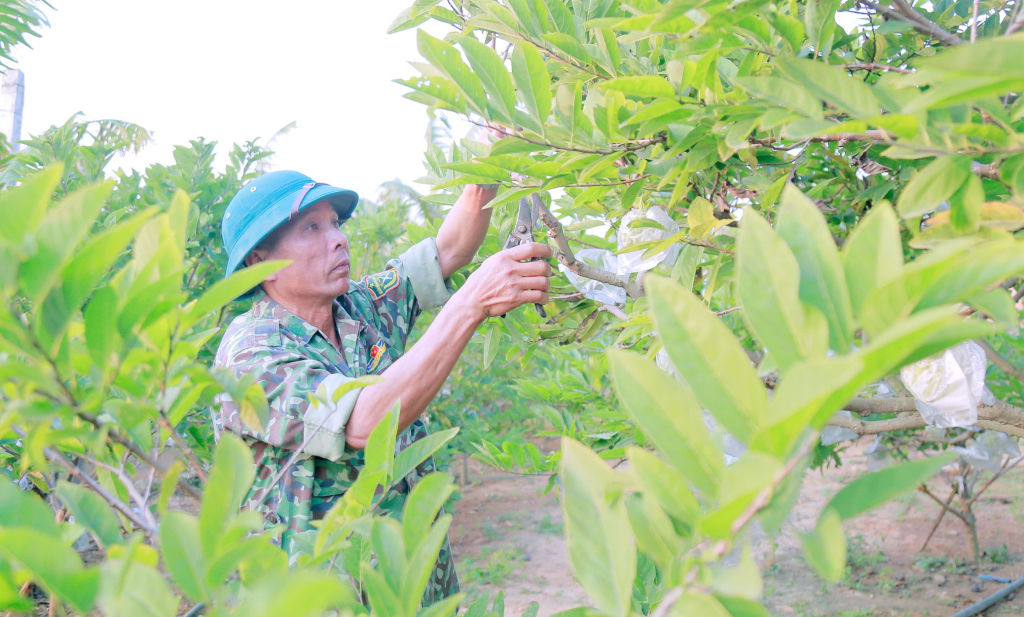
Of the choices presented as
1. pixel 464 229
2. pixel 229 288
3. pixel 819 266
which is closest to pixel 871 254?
pixel 819 266

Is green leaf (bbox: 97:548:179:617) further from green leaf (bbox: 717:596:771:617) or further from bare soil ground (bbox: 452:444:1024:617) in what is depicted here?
bare soil ground (bbox: 452:444:1024:617)

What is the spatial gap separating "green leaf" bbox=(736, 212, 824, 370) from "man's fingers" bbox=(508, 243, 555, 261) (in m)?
1.04

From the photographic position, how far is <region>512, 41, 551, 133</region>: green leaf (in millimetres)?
758

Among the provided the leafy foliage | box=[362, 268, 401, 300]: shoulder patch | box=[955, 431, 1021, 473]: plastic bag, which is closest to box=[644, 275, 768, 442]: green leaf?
Result: the leafy foliage

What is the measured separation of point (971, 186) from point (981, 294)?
22 centimetres

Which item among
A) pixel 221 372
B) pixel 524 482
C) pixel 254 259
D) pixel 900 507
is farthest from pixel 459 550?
pixel 221 372

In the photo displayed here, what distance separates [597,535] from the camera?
40 centimetres

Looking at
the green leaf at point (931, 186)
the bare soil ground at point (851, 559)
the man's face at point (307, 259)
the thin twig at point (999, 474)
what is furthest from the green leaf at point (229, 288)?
the thin twig at point (999, 474)

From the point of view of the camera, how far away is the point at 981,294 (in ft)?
1.48

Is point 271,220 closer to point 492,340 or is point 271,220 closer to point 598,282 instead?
point 492,340

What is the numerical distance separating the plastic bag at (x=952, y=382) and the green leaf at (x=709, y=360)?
0.77 m

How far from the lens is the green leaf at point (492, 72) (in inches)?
28.6

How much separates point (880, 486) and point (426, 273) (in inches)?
64.9

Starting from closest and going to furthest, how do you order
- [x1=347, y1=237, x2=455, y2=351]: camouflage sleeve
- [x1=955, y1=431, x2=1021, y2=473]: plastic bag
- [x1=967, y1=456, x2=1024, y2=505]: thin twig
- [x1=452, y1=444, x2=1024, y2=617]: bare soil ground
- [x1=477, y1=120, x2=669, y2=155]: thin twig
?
[x1=477, y1=120, x2=669, y2=155]: thin twig, [x1=347, y1=237, x2=455, y2=351]: camouflage sleeve, [x1=955, y1=431, x2=1021, y2=473]: plastic bag, [x1=967, y1=456, x2=1024, y2=505]: thin twig, [x1=452, y1=444, x2=1024, y2=617]: bare soil ground
